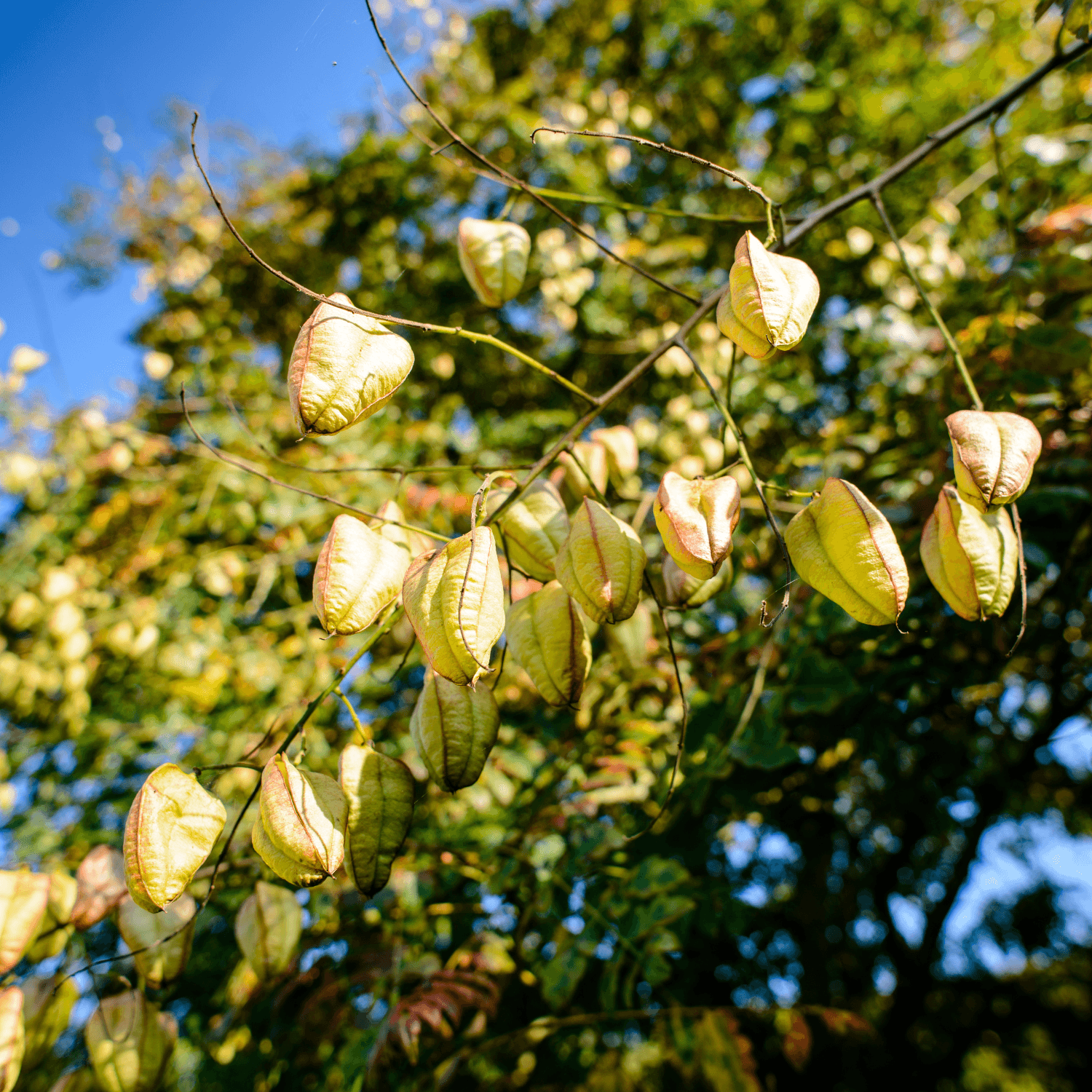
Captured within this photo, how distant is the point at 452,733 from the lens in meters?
0.91

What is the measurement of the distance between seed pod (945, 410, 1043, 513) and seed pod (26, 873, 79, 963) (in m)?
1.42

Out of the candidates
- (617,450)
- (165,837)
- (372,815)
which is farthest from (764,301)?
(165,837)

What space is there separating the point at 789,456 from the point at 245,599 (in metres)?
2.13

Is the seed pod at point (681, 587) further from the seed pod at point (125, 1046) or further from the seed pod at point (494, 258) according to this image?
the seed pod at point (125, 1046)

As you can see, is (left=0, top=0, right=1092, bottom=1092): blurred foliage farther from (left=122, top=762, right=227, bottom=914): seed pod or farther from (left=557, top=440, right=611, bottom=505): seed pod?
(left=122, top=762, right=227, bottom=914): seed pod

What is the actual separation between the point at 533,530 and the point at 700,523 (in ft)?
0.74

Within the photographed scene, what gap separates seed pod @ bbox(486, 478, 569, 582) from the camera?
954 millimetres

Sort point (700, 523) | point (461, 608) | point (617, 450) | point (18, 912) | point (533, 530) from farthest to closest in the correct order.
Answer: point (617, 450) < point (18, 912) < point (533, 530) < point (700, 523) < point (461, 608)

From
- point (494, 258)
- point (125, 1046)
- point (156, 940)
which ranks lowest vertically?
point (125, 1046)

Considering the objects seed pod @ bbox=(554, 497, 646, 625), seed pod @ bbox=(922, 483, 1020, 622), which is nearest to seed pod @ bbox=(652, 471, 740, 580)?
seed pod @ bbox=(554, 497, 646, 625)

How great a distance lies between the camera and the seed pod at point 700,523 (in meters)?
0.82

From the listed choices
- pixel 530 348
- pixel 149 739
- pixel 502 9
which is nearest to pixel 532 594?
pixel 149 739

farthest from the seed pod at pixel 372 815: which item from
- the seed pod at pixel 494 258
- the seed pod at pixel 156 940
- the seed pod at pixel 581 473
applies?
the seed pod at pixel 494 258

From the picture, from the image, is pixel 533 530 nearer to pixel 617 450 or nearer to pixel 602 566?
pixel 602 566
